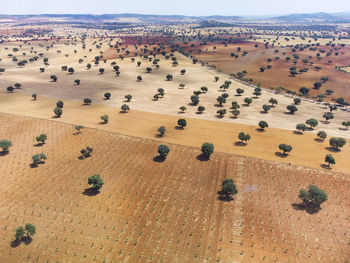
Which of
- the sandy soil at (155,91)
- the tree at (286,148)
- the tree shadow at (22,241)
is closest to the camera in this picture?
the tree shadow at (22,241)

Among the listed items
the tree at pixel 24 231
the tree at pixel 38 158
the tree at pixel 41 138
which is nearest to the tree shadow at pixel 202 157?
the tree at pixel 24 231

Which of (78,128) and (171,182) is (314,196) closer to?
(171,182)

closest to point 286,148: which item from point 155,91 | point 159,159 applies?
point 159,159

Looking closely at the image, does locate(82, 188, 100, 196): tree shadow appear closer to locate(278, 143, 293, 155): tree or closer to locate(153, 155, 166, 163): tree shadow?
locate(153, 155, 166, 163): tree shadow

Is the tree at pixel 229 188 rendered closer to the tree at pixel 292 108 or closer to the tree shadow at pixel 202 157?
the tree shadow at pixel 202 157

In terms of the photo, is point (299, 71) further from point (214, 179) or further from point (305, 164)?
point (214, 179)
